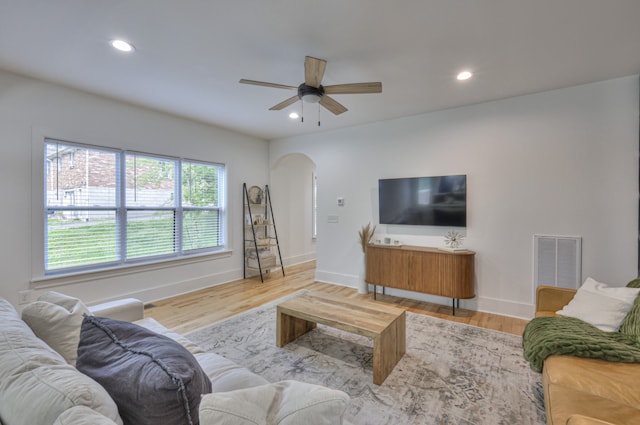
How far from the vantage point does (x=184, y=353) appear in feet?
3.03

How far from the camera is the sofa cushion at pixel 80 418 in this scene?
24.7 inches

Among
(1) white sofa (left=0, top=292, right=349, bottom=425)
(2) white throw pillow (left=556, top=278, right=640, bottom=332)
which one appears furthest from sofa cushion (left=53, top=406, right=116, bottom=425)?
(2) white throw pillow (left=556, top=278, right=640, bottom=332)

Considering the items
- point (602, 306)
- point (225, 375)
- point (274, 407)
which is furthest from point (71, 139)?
point (602, 306)

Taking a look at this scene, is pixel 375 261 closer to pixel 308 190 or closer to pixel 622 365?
pixel 622 365

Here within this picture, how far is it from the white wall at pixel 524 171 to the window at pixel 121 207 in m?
2.69

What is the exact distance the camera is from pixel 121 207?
3691mm

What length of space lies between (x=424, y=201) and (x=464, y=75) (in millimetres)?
1655

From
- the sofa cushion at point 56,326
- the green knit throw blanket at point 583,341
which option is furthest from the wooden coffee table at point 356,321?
the sofa cushion at point 56,326

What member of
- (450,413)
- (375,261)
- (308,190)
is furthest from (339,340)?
(308,190)

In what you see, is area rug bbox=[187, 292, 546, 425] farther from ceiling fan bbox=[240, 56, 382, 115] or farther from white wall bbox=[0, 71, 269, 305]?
ceiling fan bbox=[240, 56, 382, 115]

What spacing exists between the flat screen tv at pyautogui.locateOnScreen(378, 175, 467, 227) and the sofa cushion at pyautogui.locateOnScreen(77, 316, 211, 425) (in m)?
3.56

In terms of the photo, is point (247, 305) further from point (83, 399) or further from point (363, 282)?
point (83, 399)

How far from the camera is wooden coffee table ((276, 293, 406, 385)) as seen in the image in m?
2.12

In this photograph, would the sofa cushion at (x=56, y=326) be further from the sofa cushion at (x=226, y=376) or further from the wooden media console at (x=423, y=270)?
the wooden media console at (x=423, y=270)
